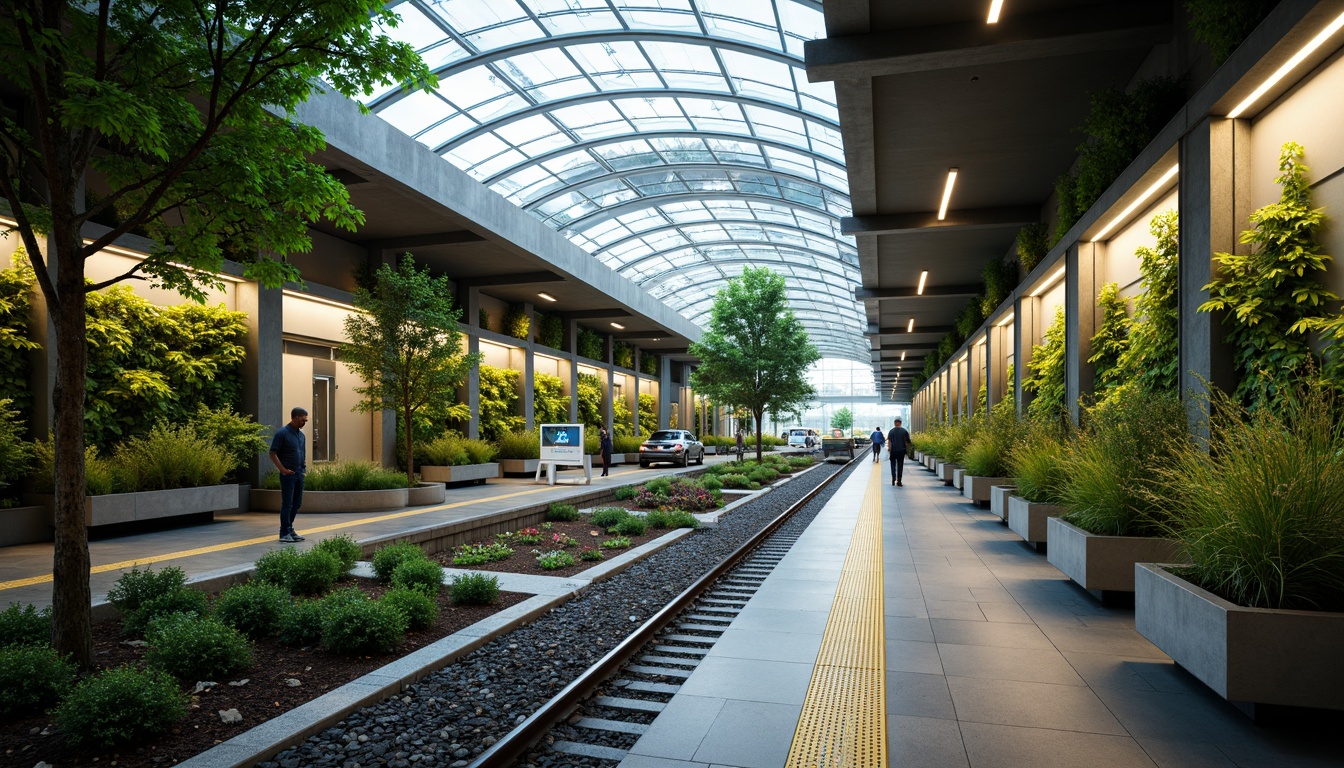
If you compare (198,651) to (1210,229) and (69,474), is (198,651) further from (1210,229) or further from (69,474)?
(1210,229)

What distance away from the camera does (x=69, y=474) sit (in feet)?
14.6

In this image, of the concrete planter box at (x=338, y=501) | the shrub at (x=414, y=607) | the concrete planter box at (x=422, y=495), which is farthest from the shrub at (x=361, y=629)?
the concrete planter box at (x=422, y=495)

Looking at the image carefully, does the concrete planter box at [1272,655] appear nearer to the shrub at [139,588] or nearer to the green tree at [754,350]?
the shrub at [139,588]

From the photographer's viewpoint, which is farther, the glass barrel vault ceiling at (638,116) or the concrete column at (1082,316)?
the glass barrel vault ceiling at (638,116)

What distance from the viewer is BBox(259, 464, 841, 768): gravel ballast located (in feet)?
11.9

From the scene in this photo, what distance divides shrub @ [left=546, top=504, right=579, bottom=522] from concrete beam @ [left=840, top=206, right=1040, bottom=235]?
8.89m

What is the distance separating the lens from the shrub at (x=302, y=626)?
17.7 feet

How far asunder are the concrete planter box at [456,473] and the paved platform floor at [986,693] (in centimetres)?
1258

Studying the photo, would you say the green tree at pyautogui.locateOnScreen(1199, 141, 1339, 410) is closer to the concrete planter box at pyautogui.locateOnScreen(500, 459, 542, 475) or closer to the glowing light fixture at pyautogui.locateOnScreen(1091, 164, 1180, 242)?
the glowing light fixture at pyautogui.locateOnScreen(1091, 164, 1180, 242)

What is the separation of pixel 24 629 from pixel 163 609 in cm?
90

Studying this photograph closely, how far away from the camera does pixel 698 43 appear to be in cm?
1531

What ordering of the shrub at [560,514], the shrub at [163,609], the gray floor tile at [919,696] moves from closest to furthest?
the gray floor tile at [919,696] < the shrub at [163,609] < the shrub at [560,514]

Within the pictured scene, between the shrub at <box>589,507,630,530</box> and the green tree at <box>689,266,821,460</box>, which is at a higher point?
the green tree at <box>689,266,821,460</box>

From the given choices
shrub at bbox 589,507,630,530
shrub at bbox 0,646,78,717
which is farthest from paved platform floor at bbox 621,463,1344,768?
shrub at bbox 589,507,630,530
